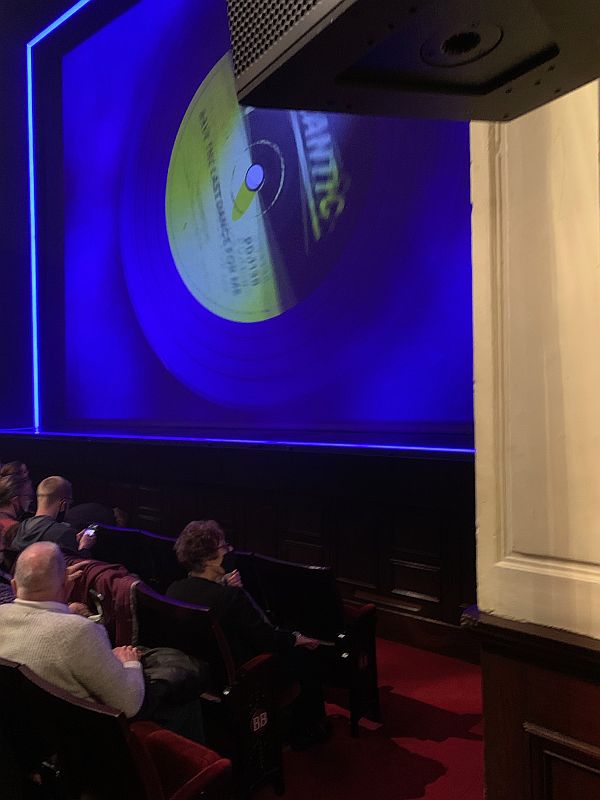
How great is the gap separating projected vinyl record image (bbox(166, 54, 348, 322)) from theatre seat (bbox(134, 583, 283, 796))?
3049 mm

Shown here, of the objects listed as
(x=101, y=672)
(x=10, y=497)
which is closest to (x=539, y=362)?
(x=101, y=672)

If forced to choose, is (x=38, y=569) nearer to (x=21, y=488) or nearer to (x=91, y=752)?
(x=91, y=752)

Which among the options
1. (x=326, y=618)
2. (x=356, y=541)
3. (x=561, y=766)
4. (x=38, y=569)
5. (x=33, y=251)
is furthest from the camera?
(x=33, y=251)

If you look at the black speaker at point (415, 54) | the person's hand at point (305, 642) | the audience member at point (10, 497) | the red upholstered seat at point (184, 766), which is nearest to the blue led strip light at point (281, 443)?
the audience member at point (10, 497)

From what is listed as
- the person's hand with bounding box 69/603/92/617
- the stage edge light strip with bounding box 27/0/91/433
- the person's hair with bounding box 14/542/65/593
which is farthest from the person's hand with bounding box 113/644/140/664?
the stage edge light strip with bounding box 27/0/91/433

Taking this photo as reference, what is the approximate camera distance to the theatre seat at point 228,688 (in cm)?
230

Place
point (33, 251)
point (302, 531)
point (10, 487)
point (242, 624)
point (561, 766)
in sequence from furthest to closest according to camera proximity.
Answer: point (33, 251), point (302, 531), point (10, 487), point (242, 624), point (561, 766)

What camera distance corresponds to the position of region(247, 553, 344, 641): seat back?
109 inches

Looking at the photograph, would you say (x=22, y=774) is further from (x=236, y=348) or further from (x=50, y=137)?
(x=50, y=137)

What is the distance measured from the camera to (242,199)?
18.1 feet

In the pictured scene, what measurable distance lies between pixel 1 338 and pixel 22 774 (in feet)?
20.9

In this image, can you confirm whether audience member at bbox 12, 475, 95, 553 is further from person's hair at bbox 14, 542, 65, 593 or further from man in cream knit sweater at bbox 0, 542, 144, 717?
man in cream knit sweater at bbox 0, 542, 144, 717

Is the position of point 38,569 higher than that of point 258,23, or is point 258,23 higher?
point 258,23

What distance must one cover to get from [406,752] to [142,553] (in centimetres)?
162
